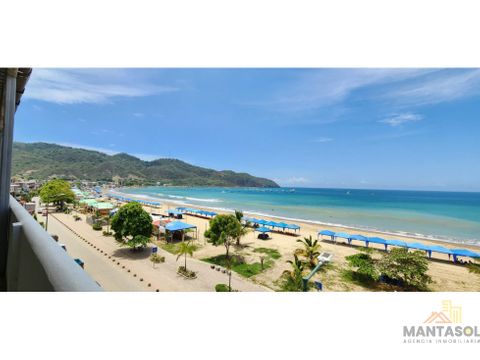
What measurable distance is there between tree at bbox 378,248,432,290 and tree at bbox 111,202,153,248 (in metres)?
11.2

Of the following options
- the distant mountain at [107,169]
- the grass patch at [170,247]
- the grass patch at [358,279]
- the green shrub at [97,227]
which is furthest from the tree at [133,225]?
the distant mountain at [107,169]

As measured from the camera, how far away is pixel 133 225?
39.8ft

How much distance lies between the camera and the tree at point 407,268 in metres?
8.70

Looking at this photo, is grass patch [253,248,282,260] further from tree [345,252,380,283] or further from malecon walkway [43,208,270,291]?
tree [345,252,380,283]

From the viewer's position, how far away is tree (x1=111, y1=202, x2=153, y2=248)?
12.1 metres

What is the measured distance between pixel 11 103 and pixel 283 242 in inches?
624

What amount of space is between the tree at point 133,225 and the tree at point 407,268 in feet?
36.7

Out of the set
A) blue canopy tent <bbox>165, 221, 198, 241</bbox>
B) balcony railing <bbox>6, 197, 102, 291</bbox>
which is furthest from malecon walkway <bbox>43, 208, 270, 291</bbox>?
balcony railing <bbox>6, 197, 102, 291</bbox>

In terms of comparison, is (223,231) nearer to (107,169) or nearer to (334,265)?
(334,265)

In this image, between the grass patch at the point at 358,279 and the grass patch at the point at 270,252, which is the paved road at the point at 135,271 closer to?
the grass patch at the point at 270,252

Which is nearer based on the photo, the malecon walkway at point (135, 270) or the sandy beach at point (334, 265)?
the malecon walkway at point (135, 270)

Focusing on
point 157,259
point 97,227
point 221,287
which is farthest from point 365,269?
point 97,227
